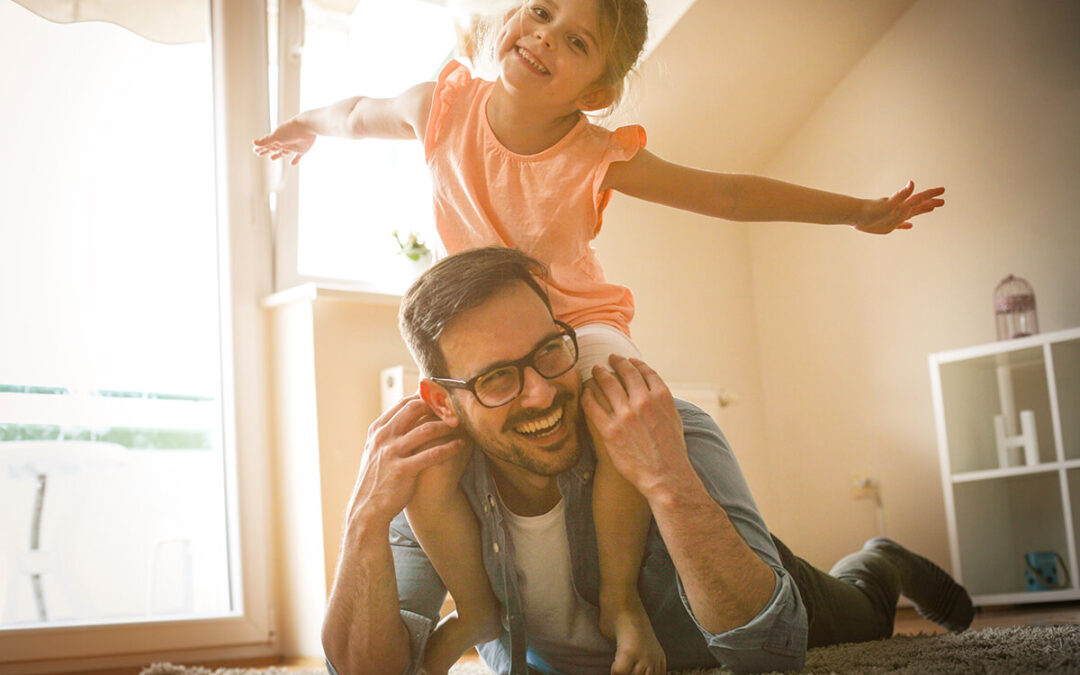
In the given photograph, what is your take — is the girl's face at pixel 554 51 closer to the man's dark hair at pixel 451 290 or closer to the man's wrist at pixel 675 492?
the man's dark hair at pixel 451 290

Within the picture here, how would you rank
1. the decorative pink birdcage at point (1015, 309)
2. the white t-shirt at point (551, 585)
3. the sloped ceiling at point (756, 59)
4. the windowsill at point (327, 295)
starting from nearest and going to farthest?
the white t-shirt at point (551, 585) → the windowsill at point (327, 295) → the sloped ceiling at point (756, 59) → the decorative pink birdcage at point (1015, 309)

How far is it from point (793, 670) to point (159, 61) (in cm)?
178

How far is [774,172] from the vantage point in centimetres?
199

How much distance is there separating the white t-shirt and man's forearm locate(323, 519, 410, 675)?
0.46 feet

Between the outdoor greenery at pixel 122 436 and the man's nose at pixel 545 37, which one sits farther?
the outdoor greenery at pixel 122 436

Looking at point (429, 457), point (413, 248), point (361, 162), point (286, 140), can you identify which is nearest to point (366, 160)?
→ point (361, 162)

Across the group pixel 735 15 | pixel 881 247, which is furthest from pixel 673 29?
pixel 881 247

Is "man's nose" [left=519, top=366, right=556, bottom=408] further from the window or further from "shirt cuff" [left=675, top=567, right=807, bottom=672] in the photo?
the window

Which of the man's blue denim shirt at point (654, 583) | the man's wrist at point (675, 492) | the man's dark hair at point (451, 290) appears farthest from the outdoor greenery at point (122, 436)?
the man's wrist at point (675, 492)


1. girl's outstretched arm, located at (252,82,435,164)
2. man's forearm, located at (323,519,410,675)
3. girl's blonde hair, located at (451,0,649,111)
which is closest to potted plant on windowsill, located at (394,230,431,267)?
girl's outstretched arm, located at (252,82,435,164)

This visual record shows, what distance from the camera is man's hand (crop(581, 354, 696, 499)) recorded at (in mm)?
948

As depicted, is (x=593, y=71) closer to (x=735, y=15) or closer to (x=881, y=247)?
(x=735, y=15)

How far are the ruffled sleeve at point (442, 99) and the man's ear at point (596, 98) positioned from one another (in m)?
0.15

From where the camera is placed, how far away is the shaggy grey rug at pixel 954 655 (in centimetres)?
99
